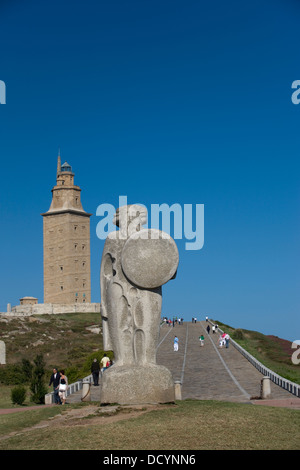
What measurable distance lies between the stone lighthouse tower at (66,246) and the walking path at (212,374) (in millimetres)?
42571

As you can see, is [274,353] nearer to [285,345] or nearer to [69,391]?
[285,345]

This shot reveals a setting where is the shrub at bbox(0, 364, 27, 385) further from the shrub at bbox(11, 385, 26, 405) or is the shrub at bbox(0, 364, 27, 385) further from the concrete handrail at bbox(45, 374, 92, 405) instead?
the shrub at bbox(11, 385, 26, 405)

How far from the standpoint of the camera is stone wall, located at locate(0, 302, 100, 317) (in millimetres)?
77000

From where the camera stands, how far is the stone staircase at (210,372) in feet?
63.8

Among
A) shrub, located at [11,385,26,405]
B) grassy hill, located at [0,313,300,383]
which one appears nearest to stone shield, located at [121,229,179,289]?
shrub, located at [11,385,26,405]

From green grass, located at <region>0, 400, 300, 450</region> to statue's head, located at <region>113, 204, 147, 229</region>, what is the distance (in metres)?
3.61

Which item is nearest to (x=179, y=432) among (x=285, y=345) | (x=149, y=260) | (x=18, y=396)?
(x=149, y=260)

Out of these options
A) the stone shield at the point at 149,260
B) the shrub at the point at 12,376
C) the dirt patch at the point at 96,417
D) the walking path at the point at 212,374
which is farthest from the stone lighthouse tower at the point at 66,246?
the stone shield at the point at 149,260

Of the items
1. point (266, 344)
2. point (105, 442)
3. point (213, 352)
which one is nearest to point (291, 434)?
Result: point (105, 442)

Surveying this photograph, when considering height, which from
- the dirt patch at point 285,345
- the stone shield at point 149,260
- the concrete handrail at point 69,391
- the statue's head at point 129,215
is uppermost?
the statue's head at point 129,215

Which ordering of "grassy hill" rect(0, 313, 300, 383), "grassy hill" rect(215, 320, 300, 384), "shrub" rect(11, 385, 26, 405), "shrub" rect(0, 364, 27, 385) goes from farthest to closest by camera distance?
"grassy hill" rect(0, 313, 300, 383) → "grassy hill" rect(215, 320, 300, 384) → "shrub" rect(0, 364, 27, 385) → "shrub" rect(11, 385, 26, 405)

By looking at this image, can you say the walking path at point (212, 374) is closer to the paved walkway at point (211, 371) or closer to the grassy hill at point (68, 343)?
the paved walkway at point (211, 371)

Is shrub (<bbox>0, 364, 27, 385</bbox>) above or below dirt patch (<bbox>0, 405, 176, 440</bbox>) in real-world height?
below

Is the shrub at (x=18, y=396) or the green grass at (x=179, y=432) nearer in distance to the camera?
the green grass at (x=179, y=432)
